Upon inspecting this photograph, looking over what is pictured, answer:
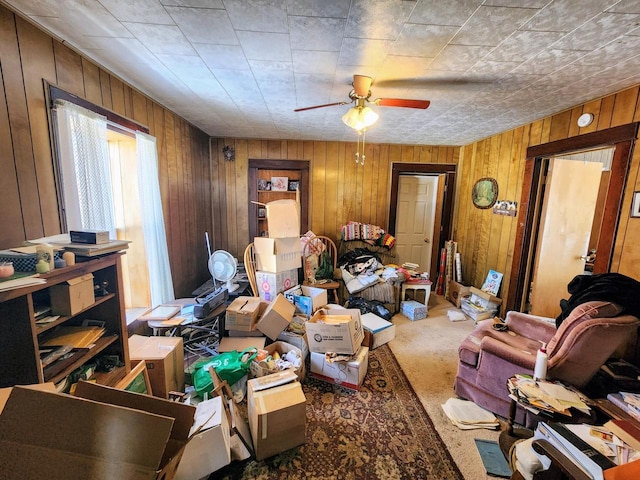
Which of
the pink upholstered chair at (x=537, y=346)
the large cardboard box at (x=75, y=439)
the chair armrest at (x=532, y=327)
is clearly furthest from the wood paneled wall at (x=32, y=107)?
the chair armrest at (x=532, y=327)

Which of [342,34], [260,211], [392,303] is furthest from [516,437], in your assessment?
[260,211]

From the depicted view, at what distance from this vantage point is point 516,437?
1.71 metres

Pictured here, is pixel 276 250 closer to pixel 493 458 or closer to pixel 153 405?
pixel 153 405

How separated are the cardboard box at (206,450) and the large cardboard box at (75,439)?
60 cm

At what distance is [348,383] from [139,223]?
2.39 meters

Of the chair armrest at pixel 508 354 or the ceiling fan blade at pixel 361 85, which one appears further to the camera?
the ceiling fan blade at pixel 361 85

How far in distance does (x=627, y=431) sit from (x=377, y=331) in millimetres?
1787

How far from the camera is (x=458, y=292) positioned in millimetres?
3953

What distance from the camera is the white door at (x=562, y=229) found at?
2.94 m

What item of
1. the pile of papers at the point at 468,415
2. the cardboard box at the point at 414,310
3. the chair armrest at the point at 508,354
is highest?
the chair armrest at the point at 508,354

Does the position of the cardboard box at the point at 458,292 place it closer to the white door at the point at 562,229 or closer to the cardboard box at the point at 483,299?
the cardboard box at the point at 483,299

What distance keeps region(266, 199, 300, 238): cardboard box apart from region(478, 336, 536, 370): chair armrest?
7.05ft

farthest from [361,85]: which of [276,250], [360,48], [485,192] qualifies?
[485,192]

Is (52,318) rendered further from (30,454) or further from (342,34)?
(342,34)
